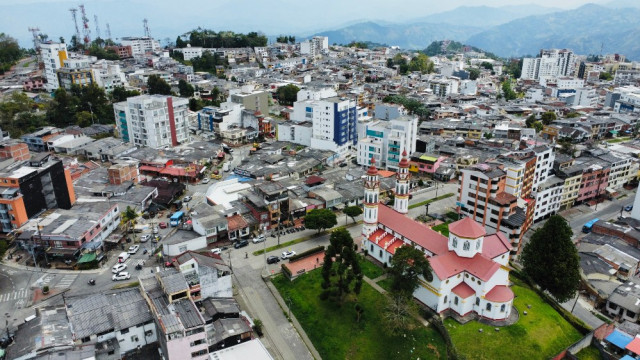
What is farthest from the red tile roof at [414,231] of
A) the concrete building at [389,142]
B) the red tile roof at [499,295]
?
the concrete building at [389,142]

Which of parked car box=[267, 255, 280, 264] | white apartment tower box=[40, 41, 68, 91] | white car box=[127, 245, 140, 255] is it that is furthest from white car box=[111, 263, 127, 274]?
white apartment tower box=[40, 41, 68, 91]

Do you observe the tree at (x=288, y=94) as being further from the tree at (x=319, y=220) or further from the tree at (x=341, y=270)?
the tree at (x=341, y=270)

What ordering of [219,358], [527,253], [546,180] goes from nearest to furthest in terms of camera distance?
[219,358], [527,253], [546,180]

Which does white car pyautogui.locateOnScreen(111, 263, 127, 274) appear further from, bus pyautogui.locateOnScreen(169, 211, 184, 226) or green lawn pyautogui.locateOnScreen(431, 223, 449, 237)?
green lawn pyautogui.locateOnScreen(431, 223, 449, 237)

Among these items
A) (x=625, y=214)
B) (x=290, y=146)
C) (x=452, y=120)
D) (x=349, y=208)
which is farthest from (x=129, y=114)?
(x=625, y=214)

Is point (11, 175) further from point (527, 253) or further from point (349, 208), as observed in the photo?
point (527, 253)

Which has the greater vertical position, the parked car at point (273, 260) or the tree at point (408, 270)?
the tree at point (408, 270)
